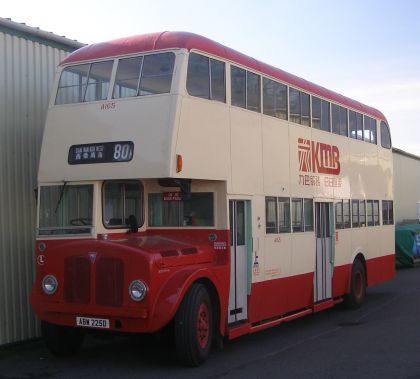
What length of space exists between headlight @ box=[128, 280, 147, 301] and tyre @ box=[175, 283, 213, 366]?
1.85 feet

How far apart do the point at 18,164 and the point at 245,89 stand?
3802mm

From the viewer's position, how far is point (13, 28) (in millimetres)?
9852

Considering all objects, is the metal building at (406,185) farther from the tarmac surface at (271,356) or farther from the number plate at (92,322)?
the number plate at (92,322)

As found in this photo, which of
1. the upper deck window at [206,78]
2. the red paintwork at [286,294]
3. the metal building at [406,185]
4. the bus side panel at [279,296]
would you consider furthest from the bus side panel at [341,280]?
the metal building at [406,185]

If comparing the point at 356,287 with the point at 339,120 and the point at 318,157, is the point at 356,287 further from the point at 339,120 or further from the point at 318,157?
the point at 339,120

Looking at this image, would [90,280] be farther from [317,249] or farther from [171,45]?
[317,249]

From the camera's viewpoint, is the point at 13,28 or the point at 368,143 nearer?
the point at 13,28

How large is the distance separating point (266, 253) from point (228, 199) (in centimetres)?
150

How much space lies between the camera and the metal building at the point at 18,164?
960 centimetres

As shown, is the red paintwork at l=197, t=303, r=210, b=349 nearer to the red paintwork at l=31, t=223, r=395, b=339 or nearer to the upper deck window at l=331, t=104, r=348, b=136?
the red paintwork at l=31, t=223, r=395, b=339

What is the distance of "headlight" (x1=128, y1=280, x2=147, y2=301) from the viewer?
7473mm

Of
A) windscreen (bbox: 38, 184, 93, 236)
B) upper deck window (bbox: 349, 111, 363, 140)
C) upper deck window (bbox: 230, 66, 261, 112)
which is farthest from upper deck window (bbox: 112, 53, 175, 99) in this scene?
upper deck window (bbox: 349, 111, 363, 140)

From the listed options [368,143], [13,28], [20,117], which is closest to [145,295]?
[20,117]

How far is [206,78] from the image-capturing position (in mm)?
8539
